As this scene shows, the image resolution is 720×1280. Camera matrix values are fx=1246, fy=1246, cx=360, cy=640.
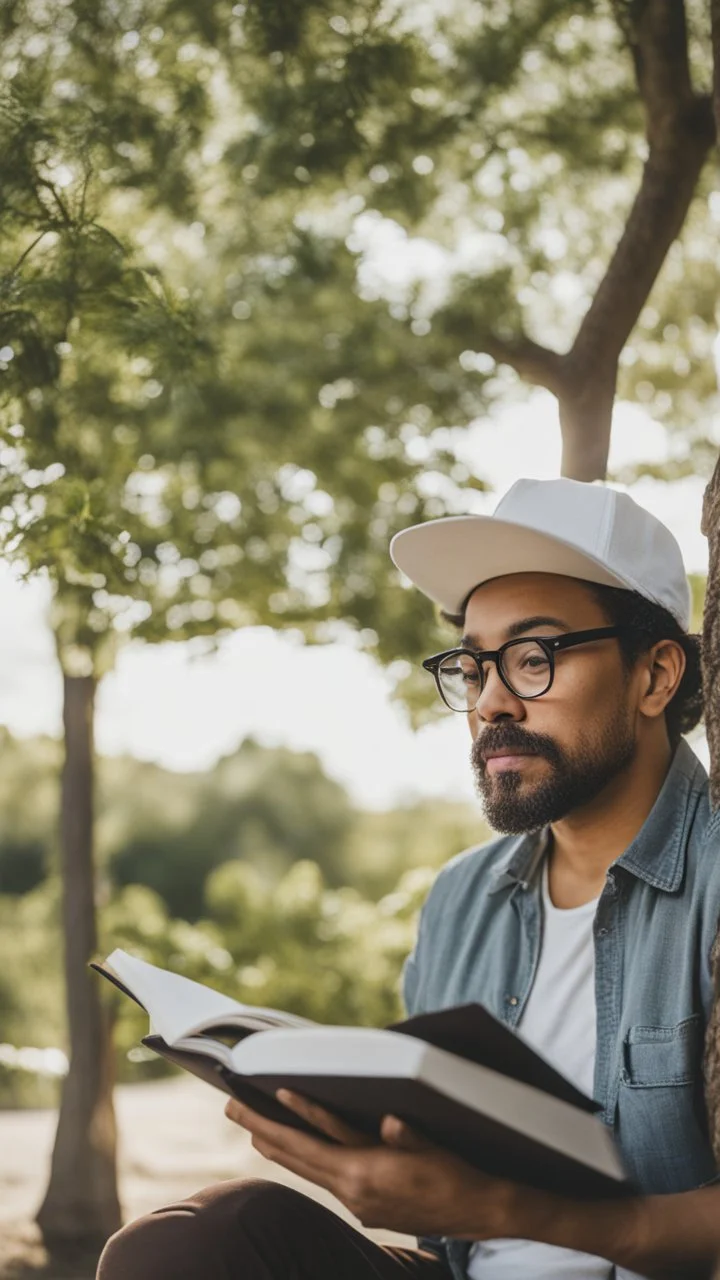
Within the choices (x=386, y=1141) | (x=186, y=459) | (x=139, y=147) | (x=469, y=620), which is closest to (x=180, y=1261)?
(x=386, y=1141)

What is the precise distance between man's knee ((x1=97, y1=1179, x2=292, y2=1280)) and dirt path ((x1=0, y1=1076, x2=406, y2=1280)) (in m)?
2.79

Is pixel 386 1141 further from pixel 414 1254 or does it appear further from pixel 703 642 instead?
pixel 703 642

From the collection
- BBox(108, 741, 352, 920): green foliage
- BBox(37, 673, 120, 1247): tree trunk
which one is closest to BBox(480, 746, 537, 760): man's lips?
BBox(37, 673, 120, 1247): tree trunk

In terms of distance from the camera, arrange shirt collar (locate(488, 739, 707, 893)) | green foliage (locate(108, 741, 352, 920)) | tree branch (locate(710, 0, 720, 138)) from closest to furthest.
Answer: shirt collar (locate(488, 739, 707, 893)) < tree branch (locate(710, 0, 720, 138)) < green foliage (locate(108, 741, 352, 920))

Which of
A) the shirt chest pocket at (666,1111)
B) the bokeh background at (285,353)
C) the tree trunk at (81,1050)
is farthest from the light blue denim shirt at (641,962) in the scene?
the tree trunk at (81,1050)

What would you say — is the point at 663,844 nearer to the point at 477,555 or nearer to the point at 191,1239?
the point at 477,555

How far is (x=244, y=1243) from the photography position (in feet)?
5.06

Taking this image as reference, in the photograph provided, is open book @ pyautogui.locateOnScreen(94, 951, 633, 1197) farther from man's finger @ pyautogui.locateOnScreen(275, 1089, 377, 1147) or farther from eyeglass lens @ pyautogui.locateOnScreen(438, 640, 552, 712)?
eyeglass lens @ pyautogui.locateOnScreen(438, 640, 552, 712)

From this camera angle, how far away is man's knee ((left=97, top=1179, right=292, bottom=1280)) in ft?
4.91

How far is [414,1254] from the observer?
1814 millimetres

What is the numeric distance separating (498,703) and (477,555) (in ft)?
0.81

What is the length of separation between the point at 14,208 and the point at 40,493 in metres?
0.52

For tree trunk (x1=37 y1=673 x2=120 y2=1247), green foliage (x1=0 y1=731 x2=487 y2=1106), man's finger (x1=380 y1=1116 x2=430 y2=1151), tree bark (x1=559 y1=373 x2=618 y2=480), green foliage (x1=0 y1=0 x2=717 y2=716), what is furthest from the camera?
green foliage (x1=0 y1=731 x2=487 y2=1106)

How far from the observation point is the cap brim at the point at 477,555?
1830 mm
